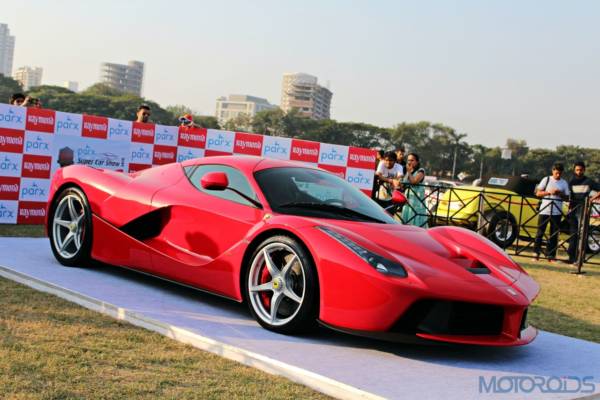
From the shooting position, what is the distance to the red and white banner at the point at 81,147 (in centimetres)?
968

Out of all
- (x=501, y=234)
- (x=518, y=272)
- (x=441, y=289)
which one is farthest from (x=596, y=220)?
(x=441, y=289)

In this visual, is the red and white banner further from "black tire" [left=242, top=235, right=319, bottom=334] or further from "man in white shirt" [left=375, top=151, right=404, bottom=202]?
"black tire" [left=242, top=235, right=319, bottom=334]

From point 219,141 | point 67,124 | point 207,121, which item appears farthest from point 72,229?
point 207,121

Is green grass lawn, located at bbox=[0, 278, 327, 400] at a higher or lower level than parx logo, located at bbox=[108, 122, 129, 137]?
lower

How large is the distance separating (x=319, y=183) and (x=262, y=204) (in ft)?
2.04

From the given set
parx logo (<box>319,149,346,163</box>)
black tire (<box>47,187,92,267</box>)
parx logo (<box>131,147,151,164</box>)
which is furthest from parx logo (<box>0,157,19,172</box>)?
parx logo (<box>319,149,346,163</box>)

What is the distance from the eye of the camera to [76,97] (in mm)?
133625

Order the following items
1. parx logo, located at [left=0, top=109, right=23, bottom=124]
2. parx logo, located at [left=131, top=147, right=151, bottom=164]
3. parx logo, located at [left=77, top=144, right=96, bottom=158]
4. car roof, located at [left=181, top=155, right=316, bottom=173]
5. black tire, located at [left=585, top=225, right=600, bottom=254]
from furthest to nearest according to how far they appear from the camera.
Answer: black tire, located at [left=585, top=225, right=600, bottom=254], parx logo, located at [left=131, top=147, right=151, bottom=164], parx logo, located at [left=77, top=144, right=96, bottom=158], parx logo, located at [left=0, top=109, right=23, bottom=124], car roof, located at [left=181, top=155, right=316, bottom=173]

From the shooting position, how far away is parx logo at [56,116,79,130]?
10.1 metres

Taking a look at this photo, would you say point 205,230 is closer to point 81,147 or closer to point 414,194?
point 81,147

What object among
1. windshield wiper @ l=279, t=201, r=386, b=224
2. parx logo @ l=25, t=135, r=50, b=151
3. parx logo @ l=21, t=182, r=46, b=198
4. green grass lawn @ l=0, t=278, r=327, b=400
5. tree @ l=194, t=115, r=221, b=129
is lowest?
green grass lawn @ l=0, t=278, r=327, b=400

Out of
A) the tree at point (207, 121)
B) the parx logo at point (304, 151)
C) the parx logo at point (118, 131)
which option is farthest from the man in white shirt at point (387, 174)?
the tree at point (207, 121)

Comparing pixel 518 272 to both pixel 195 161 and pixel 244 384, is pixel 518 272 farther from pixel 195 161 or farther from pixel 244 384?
pixel 195 161

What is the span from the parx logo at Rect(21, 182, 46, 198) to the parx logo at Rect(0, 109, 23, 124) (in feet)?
3.04
